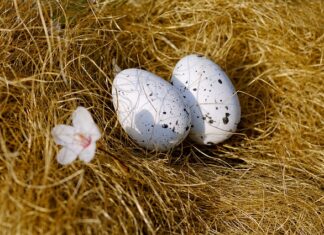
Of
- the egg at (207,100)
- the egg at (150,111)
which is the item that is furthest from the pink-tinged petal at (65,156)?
the egg at (207,100)

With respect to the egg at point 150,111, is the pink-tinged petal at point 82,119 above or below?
above

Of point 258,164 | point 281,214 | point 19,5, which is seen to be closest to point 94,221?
point 281,214

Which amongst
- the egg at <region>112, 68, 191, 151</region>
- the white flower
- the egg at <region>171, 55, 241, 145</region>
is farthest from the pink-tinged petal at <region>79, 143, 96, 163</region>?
the egg at <region>171, 55, 241, 145</region>

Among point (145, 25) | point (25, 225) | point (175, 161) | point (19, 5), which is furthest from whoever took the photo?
point (145, 25)

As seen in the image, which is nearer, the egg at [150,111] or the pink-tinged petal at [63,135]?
the pink-tinged petal at [63,135]

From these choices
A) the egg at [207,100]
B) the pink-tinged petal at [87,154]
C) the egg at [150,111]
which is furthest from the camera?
the egg at [207,100]

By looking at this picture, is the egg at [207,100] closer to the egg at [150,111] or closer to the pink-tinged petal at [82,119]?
the egg at [150,111]

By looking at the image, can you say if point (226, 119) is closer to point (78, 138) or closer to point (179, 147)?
point (179, 147)

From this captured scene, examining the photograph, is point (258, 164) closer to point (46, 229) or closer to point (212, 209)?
point (212, 209)
